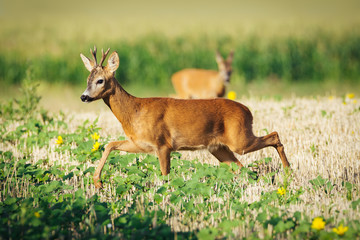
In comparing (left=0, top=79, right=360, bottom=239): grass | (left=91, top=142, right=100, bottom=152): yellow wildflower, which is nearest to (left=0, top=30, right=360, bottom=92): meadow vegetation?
(left=0, top=79, right=360, bottom=239): grass

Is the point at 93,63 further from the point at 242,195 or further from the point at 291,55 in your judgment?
the point at 291,55

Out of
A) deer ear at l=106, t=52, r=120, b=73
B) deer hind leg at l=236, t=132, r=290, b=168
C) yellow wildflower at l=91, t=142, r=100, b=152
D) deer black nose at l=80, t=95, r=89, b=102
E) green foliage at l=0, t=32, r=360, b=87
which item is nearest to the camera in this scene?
deer black nose at l=80, t=95, r=89, b=102

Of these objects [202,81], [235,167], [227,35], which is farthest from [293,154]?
[227,35]

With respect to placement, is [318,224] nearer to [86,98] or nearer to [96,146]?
[86,98]

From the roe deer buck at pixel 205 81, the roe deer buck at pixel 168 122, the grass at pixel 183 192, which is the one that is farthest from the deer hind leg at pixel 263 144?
the roe deer buck at pixel 205 81

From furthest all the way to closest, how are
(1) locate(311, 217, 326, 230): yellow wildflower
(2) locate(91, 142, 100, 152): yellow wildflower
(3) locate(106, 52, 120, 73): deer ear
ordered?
1. (2) locate(91, 142, 100, 152): yellow wildflower
2. (3) locate(106, 52, 120, 73): deer ear
3. (1) locate(311, 217, 326, 230): yellow wildflower

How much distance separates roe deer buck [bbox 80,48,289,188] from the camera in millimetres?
5816

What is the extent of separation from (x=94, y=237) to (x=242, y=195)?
72.2 inches

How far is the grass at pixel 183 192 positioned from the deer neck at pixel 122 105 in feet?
1.64

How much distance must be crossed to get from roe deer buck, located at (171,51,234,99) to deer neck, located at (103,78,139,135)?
8.01 metres

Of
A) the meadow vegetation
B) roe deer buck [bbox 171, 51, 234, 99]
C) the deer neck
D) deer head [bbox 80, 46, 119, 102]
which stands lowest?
the deer neck

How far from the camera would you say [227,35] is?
Result: 22.3 metres

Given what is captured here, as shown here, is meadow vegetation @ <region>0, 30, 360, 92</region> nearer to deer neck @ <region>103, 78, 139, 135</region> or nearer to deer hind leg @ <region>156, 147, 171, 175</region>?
deer neck @ <region>103, 78, 139, 135</region>

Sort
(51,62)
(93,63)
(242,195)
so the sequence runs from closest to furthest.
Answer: (242,195) → (93,63) → (51,62)
